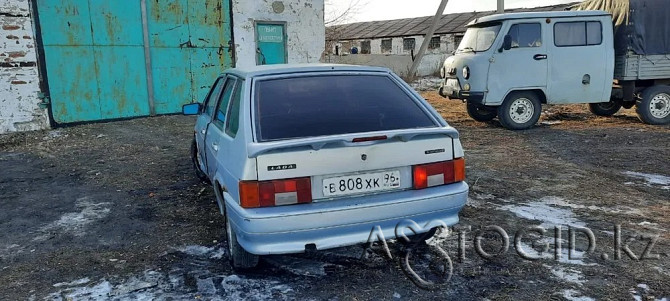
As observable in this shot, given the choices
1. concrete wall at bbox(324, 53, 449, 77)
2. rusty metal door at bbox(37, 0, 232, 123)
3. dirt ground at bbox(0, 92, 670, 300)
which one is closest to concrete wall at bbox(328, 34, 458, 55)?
concrete wall at bbox(324, 53, 449, 77)

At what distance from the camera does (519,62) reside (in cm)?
860

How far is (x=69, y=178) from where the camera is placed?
589 cm

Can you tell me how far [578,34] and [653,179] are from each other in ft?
14.2

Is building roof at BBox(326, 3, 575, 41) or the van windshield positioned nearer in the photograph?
the van windshield

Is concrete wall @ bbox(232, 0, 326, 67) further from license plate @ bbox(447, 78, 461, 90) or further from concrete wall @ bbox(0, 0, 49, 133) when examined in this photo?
concrete wall @ bbox(0, 0, 49, 133)

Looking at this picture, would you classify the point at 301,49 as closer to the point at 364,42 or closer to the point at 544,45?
the point at 544,45

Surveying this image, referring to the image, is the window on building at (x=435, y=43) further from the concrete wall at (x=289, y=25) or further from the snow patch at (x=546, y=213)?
the snow patch at (x=546, y=213)

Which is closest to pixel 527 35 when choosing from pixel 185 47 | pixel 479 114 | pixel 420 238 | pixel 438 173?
pixel 479 114

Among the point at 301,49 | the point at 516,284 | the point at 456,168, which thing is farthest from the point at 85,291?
the point at 301,49

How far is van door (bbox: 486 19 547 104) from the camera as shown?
8.55m

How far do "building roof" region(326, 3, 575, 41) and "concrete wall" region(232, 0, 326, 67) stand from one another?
50.7 ft

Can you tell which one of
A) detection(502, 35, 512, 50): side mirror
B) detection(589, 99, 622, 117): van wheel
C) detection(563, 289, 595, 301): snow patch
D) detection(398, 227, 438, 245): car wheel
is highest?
detection(502, 35, 512, 50): side mirror

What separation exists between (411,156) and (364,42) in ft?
121

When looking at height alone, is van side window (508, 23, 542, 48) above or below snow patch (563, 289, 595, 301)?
above
